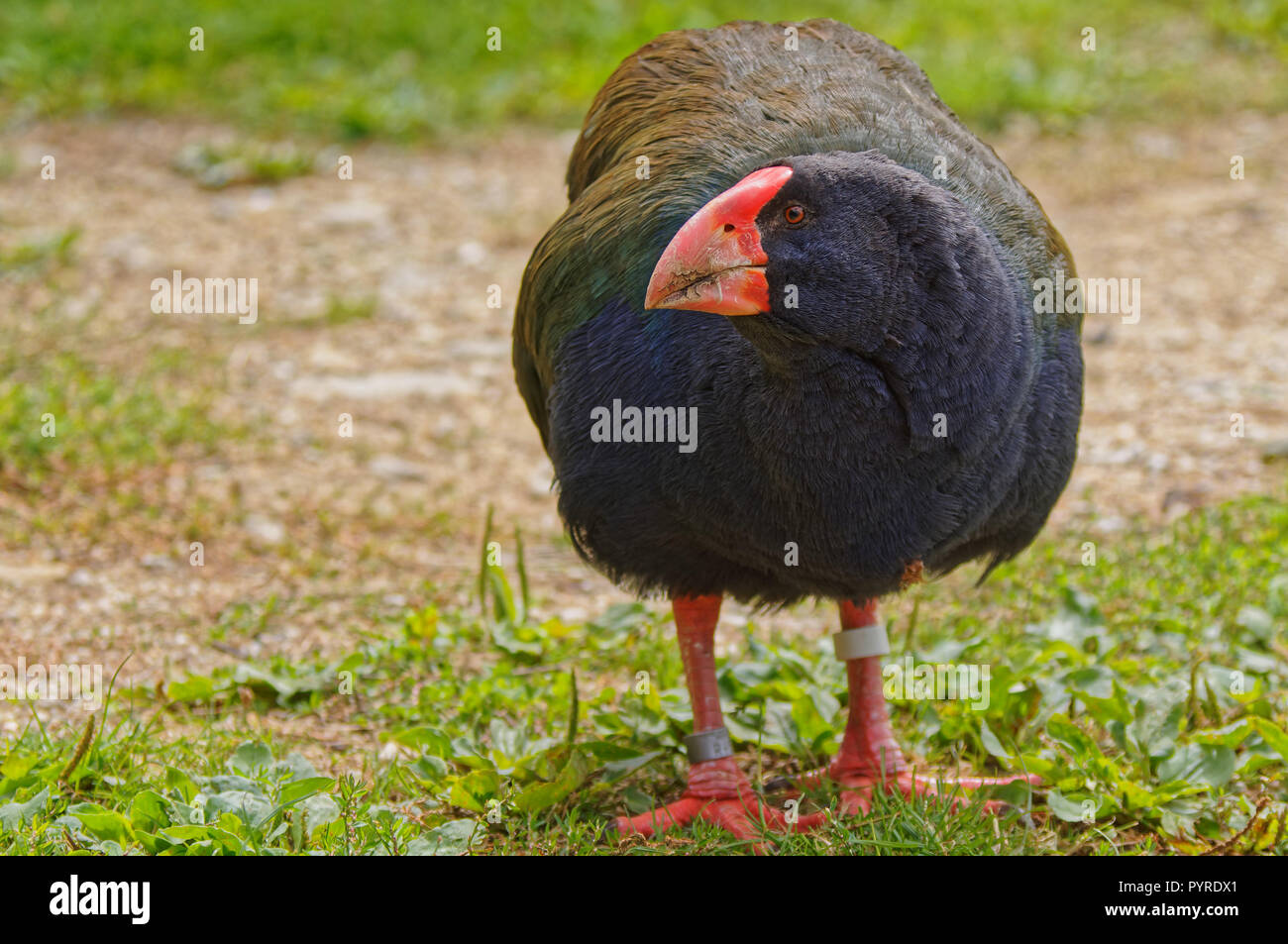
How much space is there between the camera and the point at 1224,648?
3803 millimetres

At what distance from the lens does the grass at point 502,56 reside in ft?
25.0

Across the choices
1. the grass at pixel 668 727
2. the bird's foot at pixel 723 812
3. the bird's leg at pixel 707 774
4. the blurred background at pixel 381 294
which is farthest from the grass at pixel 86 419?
the bird's foot at pixel 723 812

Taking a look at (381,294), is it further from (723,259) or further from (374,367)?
(723,259)

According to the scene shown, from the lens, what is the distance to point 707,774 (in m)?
3.36

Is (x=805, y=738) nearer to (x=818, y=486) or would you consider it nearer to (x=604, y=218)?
(x=818, y=486)

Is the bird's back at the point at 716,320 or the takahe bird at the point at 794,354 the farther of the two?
the bird's back at the point at 716,320

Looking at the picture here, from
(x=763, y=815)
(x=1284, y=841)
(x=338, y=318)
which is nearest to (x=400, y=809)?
(x=763, y=815)

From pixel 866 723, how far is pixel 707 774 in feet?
1.27

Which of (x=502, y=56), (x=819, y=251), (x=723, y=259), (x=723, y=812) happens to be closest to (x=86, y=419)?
(x=723, y=812)

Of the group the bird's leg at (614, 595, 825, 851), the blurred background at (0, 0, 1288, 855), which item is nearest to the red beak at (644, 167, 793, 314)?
the bird's leg at (614, 595, 825, 851)

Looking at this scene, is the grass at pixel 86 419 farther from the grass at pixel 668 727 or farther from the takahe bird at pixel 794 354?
the takahe bird at pixel 794 354

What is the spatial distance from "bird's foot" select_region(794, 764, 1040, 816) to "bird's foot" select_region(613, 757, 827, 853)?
9 centimetres

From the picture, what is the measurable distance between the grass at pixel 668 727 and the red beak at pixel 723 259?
3.38ft
